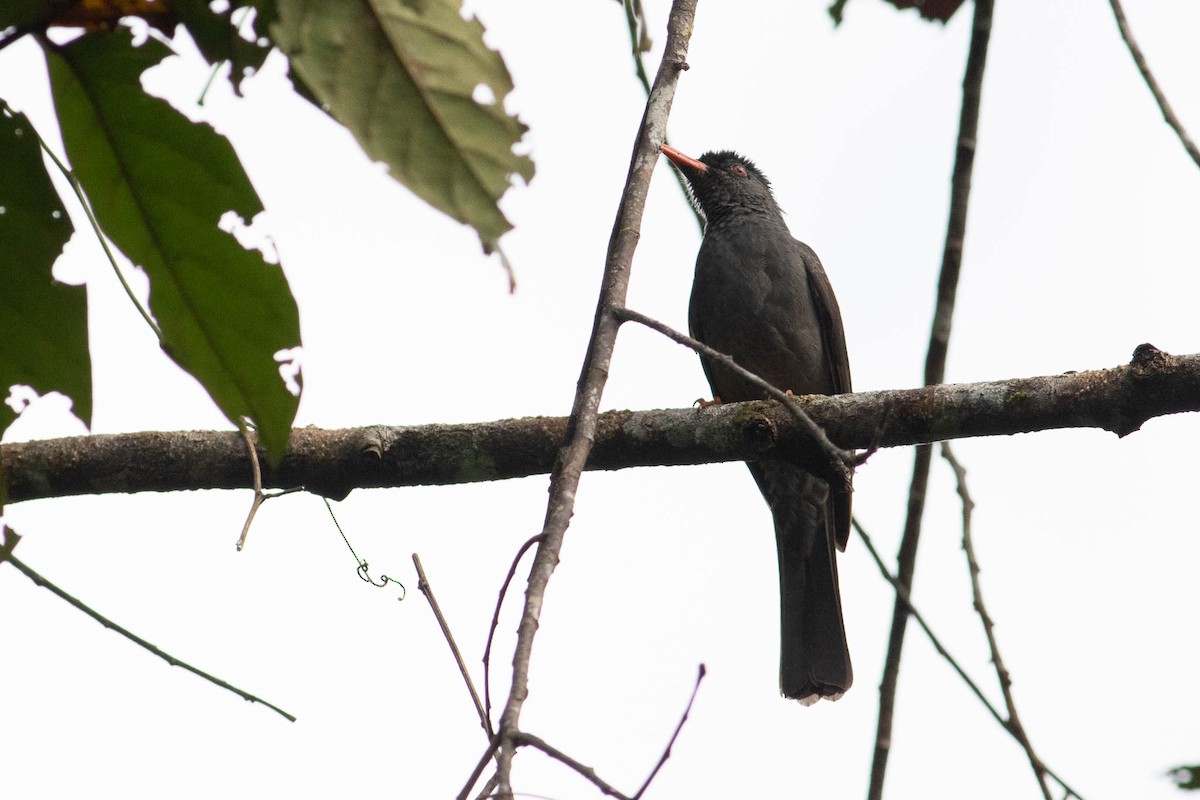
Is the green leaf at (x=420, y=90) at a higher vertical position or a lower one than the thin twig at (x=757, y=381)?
lower

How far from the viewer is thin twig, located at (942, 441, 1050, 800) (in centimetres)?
264

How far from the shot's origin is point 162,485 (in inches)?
127

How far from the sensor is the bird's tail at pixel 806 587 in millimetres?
5723

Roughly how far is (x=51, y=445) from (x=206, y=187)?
7.58 ft

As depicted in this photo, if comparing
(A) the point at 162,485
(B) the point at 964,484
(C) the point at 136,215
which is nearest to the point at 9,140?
(C) the point at 136,215

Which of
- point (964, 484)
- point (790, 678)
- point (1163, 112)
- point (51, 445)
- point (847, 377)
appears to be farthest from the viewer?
point (847, 377)

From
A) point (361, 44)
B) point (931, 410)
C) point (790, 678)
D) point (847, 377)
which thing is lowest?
point (361, 44)

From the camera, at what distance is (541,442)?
3297 mm

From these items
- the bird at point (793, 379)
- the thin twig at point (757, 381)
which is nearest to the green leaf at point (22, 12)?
the thin twig at point (757, 381)

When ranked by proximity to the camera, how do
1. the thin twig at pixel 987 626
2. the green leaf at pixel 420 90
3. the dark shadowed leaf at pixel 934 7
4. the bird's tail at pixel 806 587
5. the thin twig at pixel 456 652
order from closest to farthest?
1. the green leaf at pixel 420 90
2. the thin twig at pixel 456 652
3. the thin twig at pixel 987 626
4. the dark shadowed leaf at pixel 934 7
5. the bird's tail at pixel 806 587

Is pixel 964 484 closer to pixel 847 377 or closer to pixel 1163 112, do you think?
pixel 1163 112

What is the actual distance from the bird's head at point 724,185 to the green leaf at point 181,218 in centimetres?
554

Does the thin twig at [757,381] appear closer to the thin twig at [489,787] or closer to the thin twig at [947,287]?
the thin twig at [489,787]

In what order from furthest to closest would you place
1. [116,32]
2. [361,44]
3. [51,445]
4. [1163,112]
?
[51,445] < [1163,112] < [116,32] < [361,44]
